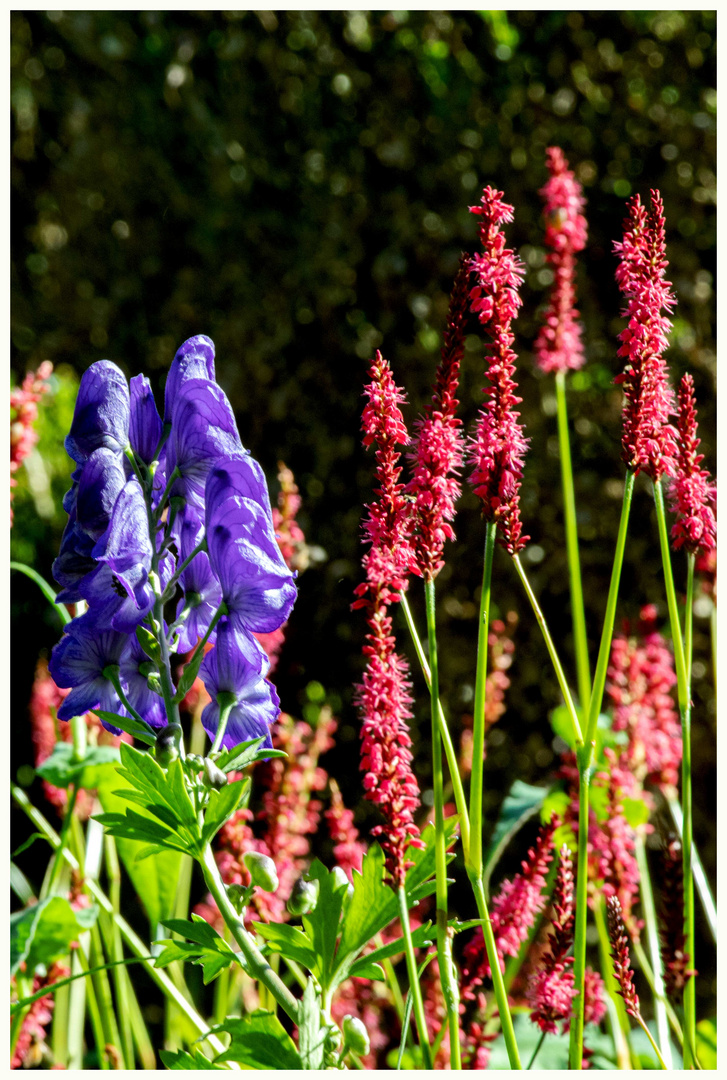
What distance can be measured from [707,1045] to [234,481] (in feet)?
3.68

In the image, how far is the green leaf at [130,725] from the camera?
700mm

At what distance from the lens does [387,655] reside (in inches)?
30.7

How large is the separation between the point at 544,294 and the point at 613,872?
1684 millimetres

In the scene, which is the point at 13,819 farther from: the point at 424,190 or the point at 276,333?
the point at 424,190

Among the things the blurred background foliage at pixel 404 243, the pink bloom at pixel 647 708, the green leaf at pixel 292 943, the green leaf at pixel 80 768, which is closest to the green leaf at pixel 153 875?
the green leaf at pixel 80 768

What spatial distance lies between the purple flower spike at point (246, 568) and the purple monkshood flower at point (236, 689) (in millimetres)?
19

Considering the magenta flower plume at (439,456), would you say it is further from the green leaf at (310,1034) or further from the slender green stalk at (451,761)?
the green leaf at (310,1034)

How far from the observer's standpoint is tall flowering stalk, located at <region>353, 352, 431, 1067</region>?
721 millimetres

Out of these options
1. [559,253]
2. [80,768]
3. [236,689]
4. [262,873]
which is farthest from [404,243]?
[262,873]

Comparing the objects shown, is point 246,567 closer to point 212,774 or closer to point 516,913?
point 212,774

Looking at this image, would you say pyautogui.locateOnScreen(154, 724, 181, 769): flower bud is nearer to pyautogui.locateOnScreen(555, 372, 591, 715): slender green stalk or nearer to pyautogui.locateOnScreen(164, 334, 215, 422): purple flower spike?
pyautogui.locateOnScreen(164, 334, 215, 422): purple flower spike

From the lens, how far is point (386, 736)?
76 cm

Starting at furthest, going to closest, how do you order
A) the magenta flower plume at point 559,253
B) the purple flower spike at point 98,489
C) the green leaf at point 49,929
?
the green leaf at point 49,929 → the magenta flower plume at point 559,253 → the purple flower spike at point 98,489

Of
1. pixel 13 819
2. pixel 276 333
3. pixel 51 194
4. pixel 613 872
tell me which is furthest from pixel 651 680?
pixel 51 194
